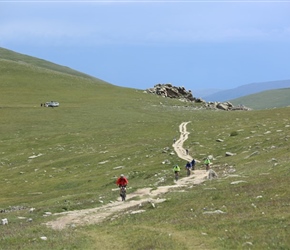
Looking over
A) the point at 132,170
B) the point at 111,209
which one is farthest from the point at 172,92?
the point at 111,209

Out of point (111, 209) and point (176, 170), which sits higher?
point (176, 170)

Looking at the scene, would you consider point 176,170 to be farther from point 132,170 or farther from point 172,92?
point 172,92

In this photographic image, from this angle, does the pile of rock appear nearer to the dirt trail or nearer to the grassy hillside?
the grassy hillside

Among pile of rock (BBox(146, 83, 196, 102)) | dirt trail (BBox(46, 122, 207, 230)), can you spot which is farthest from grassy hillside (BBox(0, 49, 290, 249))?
pile of rock (BBox(146, 83, 196, 102))

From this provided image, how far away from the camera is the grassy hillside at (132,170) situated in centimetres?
2491

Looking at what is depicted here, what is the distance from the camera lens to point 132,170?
197 feet

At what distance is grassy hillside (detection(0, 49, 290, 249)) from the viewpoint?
2491 centimetres

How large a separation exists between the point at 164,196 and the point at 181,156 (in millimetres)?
26765

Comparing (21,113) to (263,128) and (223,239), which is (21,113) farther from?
(223,239)

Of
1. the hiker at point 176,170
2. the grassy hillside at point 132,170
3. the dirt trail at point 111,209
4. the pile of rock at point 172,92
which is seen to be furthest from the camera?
the pile of rock at point 172,92

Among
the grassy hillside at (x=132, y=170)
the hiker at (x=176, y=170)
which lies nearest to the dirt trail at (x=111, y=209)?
the hiker at (x=176, y=170)

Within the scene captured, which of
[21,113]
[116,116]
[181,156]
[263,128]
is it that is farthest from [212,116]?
[181,156]

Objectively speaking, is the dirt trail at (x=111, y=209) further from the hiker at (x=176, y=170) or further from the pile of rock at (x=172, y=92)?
the pile of rock at (x=172, y=92)

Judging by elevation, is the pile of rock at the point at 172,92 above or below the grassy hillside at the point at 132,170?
above
